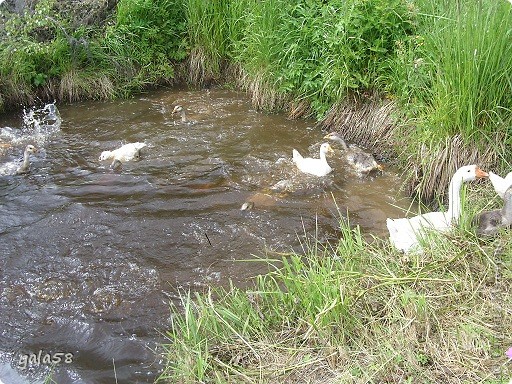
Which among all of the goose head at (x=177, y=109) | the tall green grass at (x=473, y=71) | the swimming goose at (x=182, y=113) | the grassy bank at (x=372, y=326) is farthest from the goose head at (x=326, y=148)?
the grassy bank at (x=372, y=326)

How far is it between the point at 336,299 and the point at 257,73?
18.7 ft

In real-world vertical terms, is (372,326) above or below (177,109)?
above

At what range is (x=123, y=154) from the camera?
7.39 metres

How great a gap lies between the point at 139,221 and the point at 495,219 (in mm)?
3536

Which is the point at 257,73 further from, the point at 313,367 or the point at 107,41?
the point at 313,367

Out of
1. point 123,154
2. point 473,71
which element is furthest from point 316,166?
point 123,154

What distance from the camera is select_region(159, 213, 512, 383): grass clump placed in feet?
11.2

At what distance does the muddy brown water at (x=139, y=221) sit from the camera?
4.49 metres

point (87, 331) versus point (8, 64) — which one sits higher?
point (8, 64)

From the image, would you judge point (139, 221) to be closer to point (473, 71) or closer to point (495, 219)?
point (495, 219)

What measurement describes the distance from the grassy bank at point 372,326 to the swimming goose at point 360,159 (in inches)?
98.9

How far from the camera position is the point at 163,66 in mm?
10016

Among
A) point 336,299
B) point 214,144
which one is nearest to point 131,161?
point 214,144

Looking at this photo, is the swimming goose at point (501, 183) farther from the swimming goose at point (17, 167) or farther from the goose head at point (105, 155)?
the swimming goose at point (17, 167)
